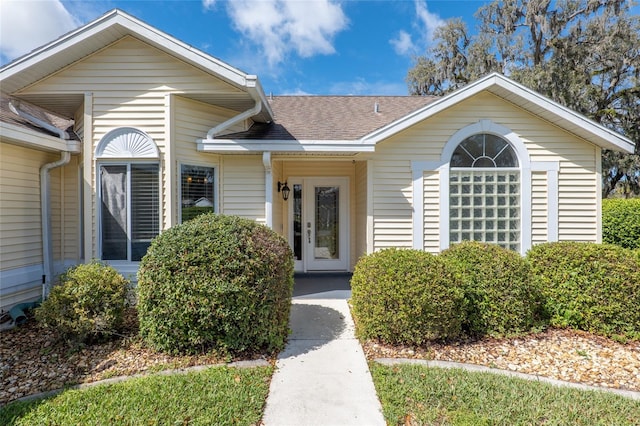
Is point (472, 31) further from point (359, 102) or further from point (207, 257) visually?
point (207, 257)

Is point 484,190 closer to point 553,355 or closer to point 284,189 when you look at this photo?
point 553,355

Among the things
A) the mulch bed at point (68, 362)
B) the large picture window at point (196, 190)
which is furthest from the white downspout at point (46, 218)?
the large picture window at point (196, 190)

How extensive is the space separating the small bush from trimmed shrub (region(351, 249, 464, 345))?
11.3ft

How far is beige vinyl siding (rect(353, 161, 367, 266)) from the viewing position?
22.8 ft

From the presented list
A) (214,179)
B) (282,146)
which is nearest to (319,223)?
(282,146)

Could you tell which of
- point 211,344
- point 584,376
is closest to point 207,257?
point 211,344

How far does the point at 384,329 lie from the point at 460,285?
1.22 metres

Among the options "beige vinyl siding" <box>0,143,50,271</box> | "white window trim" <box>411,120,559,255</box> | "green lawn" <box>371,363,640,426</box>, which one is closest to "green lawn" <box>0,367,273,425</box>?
"green lawn" <box>371,363,640,426</box>

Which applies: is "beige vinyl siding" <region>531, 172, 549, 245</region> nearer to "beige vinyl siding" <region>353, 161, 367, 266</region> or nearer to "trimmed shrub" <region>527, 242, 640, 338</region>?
"trimmed shrub" <region>527, 242, 640, 338</region>

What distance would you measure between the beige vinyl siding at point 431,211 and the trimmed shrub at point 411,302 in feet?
7.64

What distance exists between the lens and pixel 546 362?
384cm

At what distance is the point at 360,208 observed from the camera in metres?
7.52

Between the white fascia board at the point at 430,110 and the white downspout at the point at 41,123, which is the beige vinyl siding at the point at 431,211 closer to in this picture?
the white fascia board at the point at 430,110

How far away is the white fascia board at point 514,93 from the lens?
6102 mm
